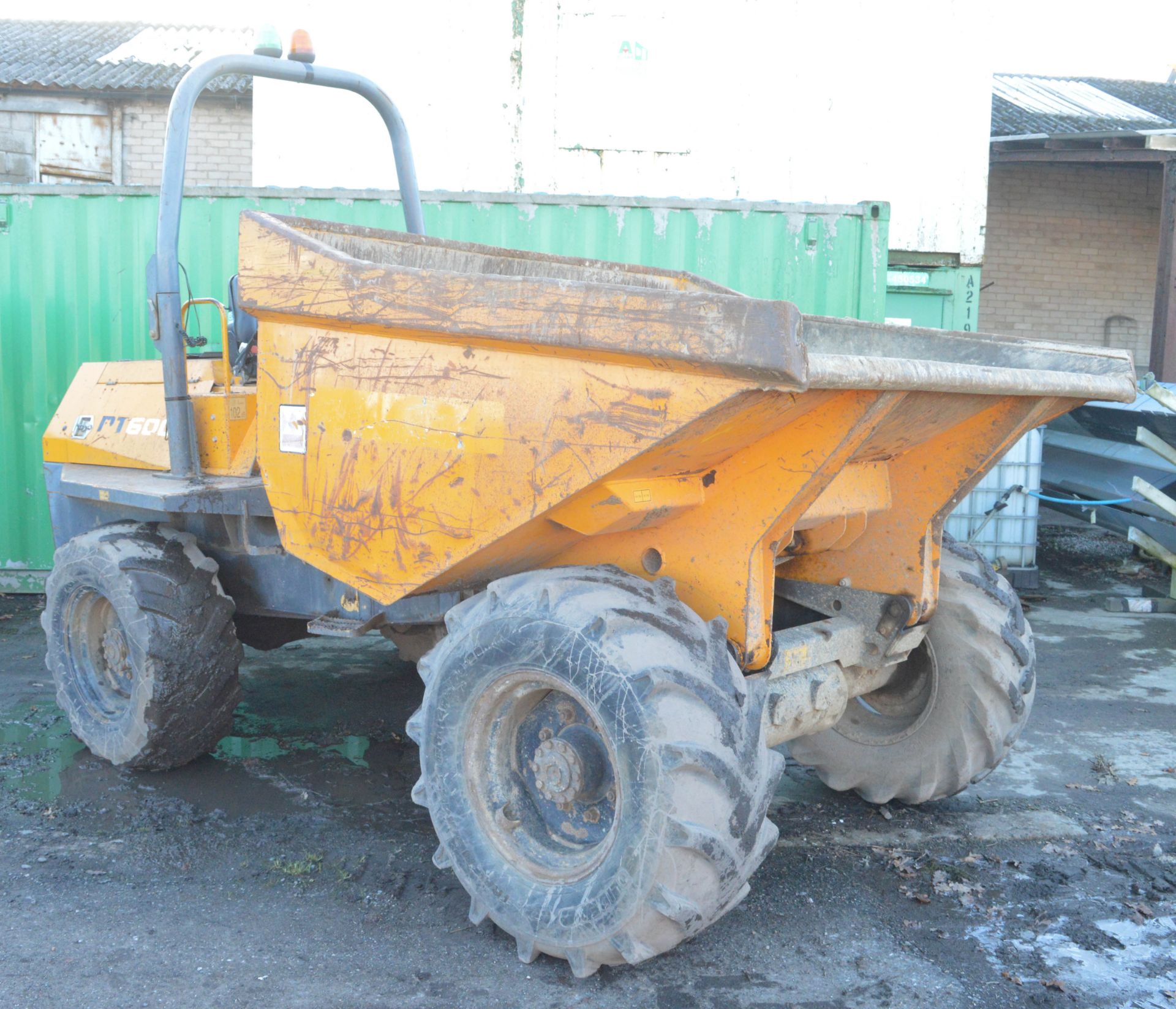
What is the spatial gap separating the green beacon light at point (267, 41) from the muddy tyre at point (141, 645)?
1.82m

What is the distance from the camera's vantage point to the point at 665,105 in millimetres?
11305

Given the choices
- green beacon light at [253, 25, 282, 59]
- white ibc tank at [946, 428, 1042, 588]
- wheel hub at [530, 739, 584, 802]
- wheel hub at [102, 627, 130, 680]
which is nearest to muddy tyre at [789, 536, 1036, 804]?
wheel hub at [530, 739, 584, 802]

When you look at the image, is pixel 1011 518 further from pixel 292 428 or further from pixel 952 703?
pixel 292 428

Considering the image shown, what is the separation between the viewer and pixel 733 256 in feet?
25.1

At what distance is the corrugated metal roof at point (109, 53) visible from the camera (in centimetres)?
1616

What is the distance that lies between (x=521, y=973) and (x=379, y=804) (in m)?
1.35

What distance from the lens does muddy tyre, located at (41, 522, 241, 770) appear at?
4.16 metres

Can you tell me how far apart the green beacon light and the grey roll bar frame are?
0.03 metres

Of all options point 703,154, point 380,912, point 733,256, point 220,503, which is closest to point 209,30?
point 703,154

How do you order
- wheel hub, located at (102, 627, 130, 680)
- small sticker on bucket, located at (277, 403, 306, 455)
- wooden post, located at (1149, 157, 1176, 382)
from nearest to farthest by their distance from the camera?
small sticker on bucket, located at (277, 403, 306, 455) → wheel hub, located at (102, 627, 130, 680) → wooden post, located at (1149, 157, 1176, 382)

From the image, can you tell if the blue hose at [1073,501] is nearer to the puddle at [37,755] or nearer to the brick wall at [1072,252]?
the puddle at [37,755]

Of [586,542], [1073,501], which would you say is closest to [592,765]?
[586,542]

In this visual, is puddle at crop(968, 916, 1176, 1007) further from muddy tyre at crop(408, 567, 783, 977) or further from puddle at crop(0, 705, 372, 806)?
puddle at crop(0, 705, 372, 806)

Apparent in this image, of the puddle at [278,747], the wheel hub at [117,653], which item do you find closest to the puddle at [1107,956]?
the puddle at [278,747]
